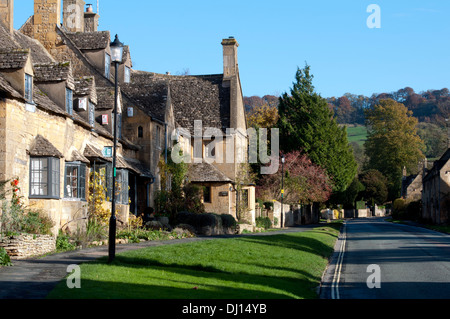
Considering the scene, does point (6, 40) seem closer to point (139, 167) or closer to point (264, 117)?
point (139, 167)

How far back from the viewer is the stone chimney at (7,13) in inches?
1000

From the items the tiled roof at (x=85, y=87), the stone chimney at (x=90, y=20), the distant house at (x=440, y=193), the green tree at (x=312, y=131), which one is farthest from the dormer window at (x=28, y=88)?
the distant house at (x=440, y=193)

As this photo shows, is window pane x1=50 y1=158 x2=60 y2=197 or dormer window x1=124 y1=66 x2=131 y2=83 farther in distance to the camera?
dormer window x1=124 y1=66 x2=131 y2=83

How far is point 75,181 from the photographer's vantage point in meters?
23.9

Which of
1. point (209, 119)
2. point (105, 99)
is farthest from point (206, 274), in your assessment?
point (209, 119)

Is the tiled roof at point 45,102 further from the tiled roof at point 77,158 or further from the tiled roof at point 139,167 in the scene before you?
the tiled roof at point 139,167

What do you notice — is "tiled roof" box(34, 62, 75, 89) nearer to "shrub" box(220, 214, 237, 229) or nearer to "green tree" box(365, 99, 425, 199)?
"shrub" box(220, 214, 237, 229)

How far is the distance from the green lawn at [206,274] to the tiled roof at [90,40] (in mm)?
16706

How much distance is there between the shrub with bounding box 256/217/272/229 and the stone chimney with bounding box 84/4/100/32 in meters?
19.0

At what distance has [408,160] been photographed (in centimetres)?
10050

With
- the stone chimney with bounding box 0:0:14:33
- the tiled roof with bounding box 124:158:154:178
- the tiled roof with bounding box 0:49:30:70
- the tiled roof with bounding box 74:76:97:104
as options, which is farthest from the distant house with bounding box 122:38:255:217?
the tiled roof with bounding box 0:49:30:70

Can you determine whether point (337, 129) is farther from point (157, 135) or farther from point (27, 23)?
point (27, 23)

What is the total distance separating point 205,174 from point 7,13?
1838cm

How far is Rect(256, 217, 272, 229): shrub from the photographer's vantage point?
1810 inches
